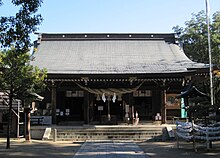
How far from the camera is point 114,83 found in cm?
2214

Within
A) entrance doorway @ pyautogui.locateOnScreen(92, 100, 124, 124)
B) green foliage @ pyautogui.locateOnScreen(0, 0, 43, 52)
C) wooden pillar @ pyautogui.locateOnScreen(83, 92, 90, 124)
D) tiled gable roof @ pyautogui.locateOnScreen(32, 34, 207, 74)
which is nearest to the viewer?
green foliage @ pyautogui.locateOnScreen(0, 0, 43, 52)

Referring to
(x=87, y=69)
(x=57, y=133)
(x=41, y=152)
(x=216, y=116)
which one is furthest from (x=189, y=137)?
(x=87, y=69)

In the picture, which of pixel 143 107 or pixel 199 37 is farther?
pixel 199 37

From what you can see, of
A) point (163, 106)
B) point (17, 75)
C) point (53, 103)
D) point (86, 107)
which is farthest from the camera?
point (86, 107)

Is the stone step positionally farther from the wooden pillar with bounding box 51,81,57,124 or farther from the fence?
the fence

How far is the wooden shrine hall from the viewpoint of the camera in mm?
20938

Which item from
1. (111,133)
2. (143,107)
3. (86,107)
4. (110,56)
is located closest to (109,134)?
(111,133)

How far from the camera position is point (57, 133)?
18.5m

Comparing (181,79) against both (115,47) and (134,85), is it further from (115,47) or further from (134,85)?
(115,47)

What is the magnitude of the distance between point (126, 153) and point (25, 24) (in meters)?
6.31

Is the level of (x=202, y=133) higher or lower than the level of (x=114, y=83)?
lower

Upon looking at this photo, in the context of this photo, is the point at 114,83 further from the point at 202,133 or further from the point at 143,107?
the point at 202,133

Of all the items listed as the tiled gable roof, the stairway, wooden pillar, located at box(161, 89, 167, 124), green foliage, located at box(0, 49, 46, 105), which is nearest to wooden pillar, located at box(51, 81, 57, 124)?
the tiled gable roof

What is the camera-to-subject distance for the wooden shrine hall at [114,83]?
20.9m
